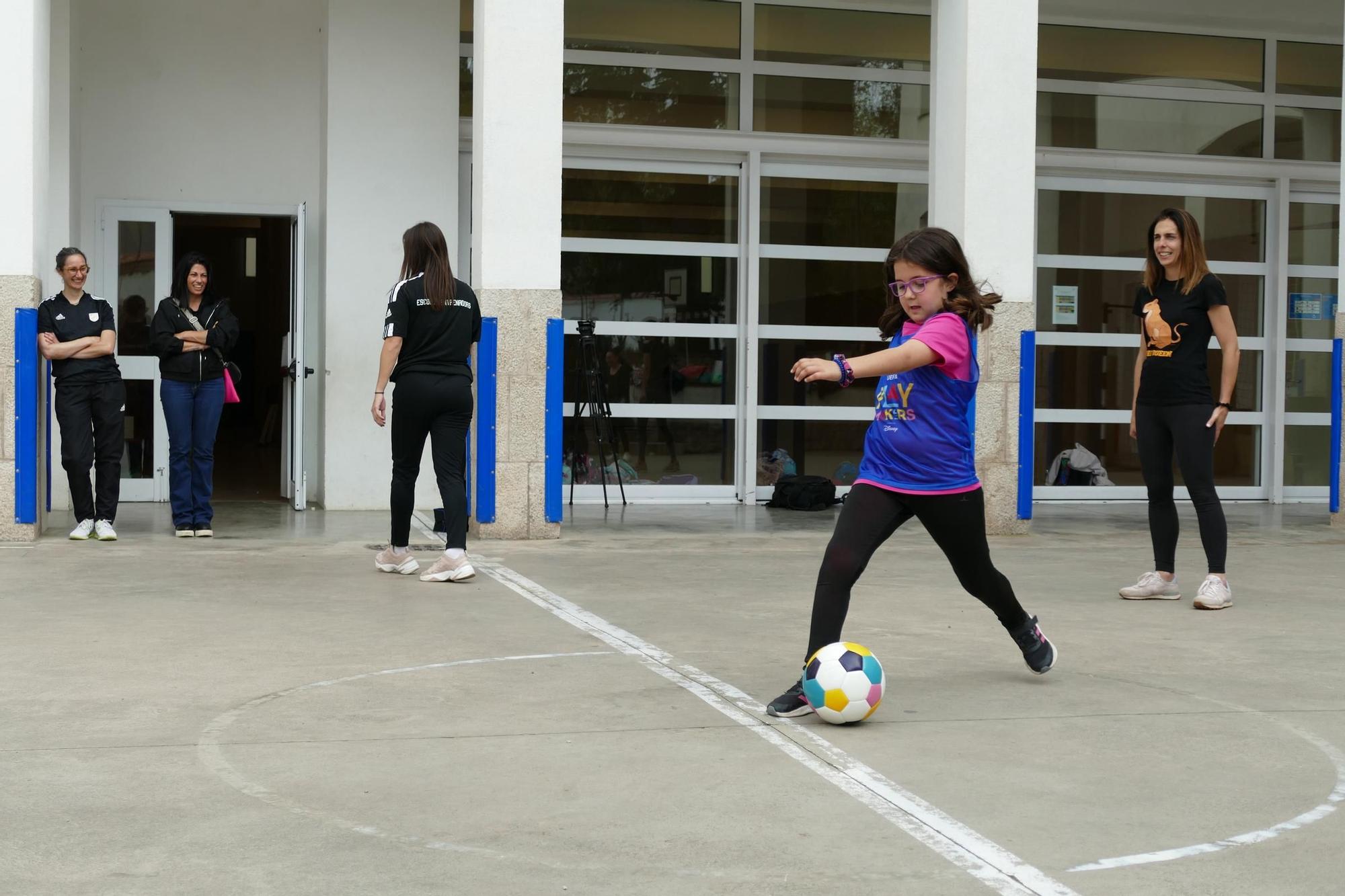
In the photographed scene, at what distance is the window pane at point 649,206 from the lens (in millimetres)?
13203

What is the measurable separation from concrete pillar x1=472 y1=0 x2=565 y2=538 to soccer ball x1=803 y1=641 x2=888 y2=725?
5.46 meters

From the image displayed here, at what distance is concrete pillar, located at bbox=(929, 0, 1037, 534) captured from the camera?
10.7m

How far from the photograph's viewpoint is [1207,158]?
14.3 m

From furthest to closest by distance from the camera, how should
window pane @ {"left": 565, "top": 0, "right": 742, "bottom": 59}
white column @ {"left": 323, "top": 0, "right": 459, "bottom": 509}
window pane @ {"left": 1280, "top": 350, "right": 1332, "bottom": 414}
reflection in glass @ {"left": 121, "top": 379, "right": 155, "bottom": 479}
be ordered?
1. window pane @ {"left": 1280, "top": 350, "right": 1332, "bottom": 414}
2. window pane @ {"left": 565, "top": 0, "right": 742, "bottom": 59}
3. reflection in glass @ {"left": 121, "top": 379, "right": 155, "bottom": 479}
4. white column @ {"left": 323, "top": 0, "right": 459, "bottom": 509}

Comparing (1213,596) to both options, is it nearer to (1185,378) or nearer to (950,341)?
(1185,378)

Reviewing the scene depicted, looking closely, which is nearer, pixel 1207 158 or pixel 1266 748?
pixel 1266 748

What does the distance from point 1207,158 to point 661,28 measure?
17.8ft

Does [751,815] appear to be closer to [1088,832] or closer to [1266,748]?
[1088,832]

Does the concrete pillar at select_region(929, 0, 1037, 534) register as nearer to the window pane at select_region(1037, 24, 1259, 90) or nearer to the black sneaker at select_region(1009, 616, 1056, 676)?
the window pane at select_region(1037, 24, 1259, 90)

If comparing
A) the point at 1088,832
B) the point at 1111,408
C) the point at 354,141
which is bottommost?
the point at 1088,832

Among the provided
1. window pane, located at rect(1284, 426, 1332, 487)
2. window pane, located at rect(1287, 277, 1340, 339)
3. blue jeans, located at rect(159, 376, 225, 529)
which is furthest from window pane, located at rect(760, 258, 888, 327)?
blue jeans, located at rect(159, 376, 225, 529)

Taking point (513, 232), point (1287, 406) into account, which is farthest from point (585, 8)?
point (1287, 406)

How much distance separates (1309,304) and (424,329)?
10284mm

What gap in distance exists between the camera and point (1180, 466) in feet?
24.4
